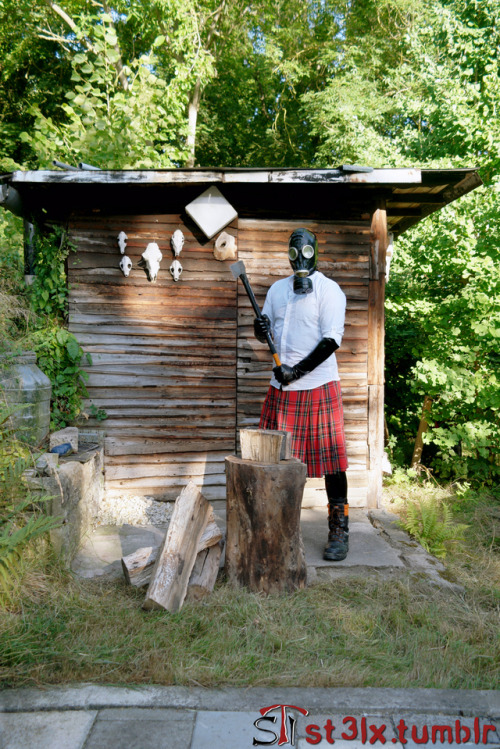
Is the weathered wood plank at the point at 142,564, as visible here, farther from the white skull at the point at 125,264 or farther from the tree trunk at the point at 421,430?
the tree trunk at the point at 421,430

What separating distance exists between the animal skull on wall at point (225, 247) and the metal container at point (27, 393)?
1998mm

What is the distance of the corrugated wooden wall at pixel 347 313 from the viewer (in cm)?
535

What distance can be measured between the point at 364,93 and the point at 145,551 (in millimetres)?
14019

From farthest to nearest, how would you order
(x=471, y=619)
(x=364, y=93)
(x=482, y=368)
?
(x=364, y=93), (x=482, y=368), (x=471, y=619)

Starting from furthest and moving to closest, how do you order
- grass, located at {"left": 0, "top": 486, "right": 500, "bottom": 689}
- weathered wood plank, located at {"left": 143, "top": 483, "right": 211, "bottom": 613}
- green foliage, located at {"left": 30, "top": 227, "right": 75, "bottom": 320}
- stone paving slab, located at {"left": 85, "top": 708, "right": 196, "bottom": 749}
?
green foliage, located at {"left": 30, "top": 227, "right": 75, "bottom": 320} < weathered wood plank, located at {"left": 143, "top": 483, "right": 211, "bottom": 613} < grass, located at {"left": 0, "top": 486, "right": 500, "bottom": 689} < stone paving slab, located at {"left": 85, "top": 708, "right": 196, "bottom": 749}

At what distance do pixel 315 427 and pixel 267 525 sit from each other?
917mm

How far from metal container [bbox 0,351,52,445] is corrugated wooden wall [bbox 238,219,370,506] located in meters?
1.90

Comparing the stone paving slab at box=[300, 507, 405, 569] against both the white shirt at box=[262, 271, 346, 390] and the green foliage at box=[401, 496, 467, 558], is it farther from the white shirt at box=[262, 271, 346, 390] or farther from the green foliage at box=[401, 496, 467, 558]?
the white shirt at box=[262, 271, 346, 390]

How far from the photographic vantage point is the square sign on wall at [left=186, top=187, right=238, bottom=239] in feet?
16.7

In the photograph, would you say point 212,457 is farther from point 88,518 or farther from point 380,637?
point 380,637

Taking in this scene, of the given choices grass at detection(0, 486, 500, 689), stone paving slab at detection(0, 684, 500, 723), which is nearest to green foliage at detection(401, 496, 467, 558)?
grass at detection(0, 486, 500, 689)

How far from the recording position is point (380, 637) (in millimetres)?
2797

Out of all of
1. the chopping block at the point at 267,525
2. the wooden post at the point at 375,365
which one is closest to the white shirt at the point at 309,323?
the chopping block at the point at 267,525

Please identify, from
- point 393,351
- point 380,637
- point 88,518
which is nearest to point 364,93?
point 393,351
